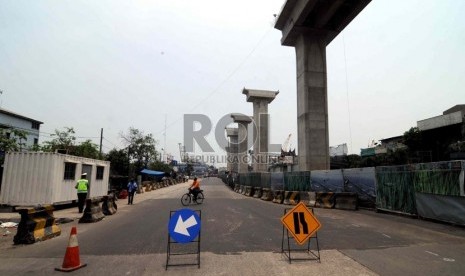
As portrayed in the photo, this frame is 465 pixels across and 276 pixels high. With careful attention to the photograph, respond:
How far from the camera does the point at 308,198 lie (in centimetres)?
2186

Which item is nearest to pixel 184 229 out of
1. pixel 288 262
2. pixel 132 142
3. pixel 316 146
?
pixel 288 262

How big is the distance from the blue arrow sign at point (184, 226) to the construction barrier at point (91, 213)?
8.09 meters

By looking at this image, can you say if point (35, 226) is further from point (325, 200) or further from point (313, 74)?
point (313, 74)

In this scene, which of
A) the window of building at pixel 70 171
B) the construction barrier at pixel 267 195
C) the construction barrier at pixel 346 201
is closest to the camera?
the window of building at pixel 70 171

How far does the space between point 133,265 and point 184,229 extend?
122 cm

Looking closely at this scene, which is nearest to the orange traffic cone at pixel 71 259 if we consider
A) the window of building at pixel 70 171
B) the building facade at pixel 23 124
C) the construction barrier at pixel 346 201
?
the window of building at pixel 70 171

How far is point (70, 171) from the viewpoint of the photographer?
61.2 ft

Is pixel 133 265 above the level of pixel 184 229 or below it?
below

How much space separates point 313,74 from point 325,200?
10.5m

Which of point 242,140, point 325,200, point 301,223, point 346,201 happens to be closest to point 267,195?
point 325,200

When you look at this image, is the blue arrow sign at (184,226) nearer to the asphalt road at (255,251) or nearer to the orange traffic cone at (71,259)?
the asphalt road at (255,251)

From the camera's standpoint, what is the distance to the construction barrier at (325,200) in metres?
19.8

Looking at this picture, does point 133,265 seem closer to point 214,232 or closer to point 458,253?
point 214,232

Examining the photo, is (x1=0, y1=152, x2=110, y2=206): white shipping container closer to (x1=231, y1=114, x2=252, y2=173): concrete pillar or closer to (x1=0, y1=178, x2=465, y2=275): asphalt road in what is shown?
(x1=0, y1=178, x2=465, y2=275): asphalt road
